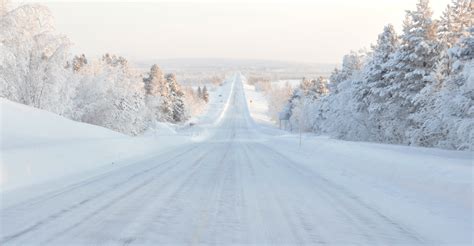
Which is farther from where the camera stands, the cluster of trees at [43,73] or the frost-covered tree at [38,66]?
the frost-covered tree at [38,66]

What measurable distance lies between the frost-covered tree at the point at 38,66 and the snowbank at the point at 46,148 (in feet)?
44.3

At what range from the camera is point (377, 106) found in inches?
1464

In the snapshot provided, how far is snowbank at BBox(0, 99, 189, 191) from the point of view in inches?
453

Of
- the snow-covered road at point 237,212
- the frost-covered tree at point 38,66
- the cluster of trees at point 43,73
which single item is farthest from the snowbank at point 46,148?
the frost-covered tree at point 38,66

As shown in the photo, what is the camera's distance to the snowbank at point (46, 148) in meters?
11.5

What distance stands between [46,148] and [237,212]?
7905 mm

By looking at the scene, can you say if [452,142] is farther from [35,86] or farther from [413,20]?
[35,86]

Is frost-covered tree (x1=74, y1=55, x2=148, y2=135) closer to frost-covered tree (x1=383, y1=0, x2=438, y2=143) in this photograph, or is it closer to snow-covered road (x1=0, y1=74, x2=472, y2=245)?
frost-covered tree (x1=383, y1=0, x2=438, y2=143)

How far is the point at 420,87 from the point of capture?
3475cm

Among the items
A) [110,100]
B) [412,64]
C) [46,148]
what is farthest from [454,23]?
[110,100]

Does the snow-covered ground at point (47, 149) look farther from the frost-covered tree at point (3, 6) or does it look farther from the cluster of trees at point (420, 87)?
the cluster of trees at point (420, 87)

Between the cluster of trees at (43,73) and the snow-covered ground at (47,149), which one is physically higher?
the cluster of trees at (43,73)

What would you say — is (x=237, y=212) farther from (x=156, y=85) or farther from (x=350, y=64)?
(x=156, y=85)

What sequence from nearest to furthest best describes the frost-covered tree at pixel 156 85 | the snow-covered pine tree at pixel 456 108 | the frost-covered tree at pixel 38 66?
the snow-covered pine tree at pixel 456 108
the frost-covered tree at pixel 38 66
the frost-covered tree at pixel 156 85
